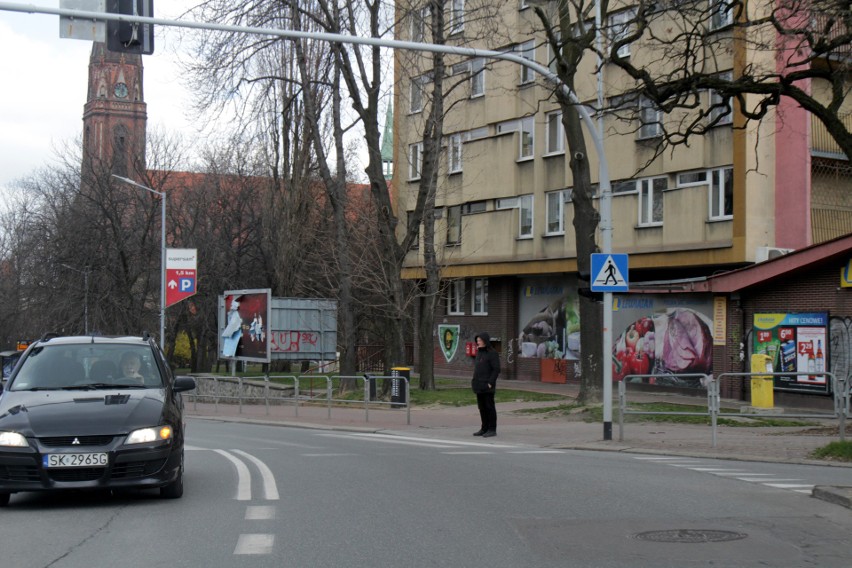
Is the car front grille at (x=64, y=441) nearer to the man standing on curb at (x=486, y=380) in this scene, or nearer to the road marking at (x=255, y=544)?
the road marking at (x=255, y=544)

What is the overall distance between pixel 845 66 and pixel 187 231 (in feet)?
137

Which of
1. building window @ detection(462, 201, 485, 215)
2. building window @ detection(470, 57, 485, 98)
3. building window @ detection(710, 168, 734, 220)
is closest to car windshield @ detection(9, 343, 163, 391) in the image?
building window @ detection(710, 168, 734, 220)

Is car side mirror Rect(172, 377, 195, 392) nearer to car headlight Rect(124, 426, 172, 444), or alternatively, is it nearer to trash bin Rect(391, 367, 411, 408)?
car headlight Rect(124, 426, 172, 444)

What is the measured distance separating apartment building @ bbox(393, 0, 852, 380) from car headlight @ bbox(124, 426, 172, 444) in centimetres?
1625

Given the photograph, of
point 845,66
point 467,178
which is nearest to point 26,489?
point 845,66

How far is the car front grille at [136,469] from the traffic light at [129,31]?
551 cm

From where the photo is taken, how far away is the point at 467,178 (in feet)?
126

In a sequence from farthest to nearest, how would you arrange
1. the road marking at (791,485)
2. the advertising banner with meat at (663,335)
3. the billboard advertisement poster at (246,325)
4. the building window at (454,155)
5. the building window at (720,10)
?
the building window at (454,155) → the billboard advertisement poster at (246,325) → the advertising banner with meat at (663,335) → the building window at (720,10) → the road marking at (791,485)

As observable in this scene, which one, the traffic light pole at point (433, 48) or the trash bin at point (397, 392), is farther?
the trash bin at point (397, 392)

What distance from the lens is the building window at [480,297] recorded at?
39.7 m

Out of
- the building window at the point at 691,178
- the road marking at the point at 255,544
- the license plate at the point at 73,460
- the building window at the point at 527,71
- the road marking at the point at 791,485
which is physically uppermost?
the building window at the point at 527,71

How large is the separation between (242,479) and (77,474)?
3001 millimetres

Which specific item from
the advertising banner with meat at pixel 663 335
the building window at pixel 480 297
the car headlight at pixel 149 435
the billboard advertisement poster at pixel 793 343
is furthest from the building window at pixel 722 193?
the car headlight at pixel 149 435

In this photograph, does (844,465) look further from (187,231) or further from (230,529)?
(187,231)
